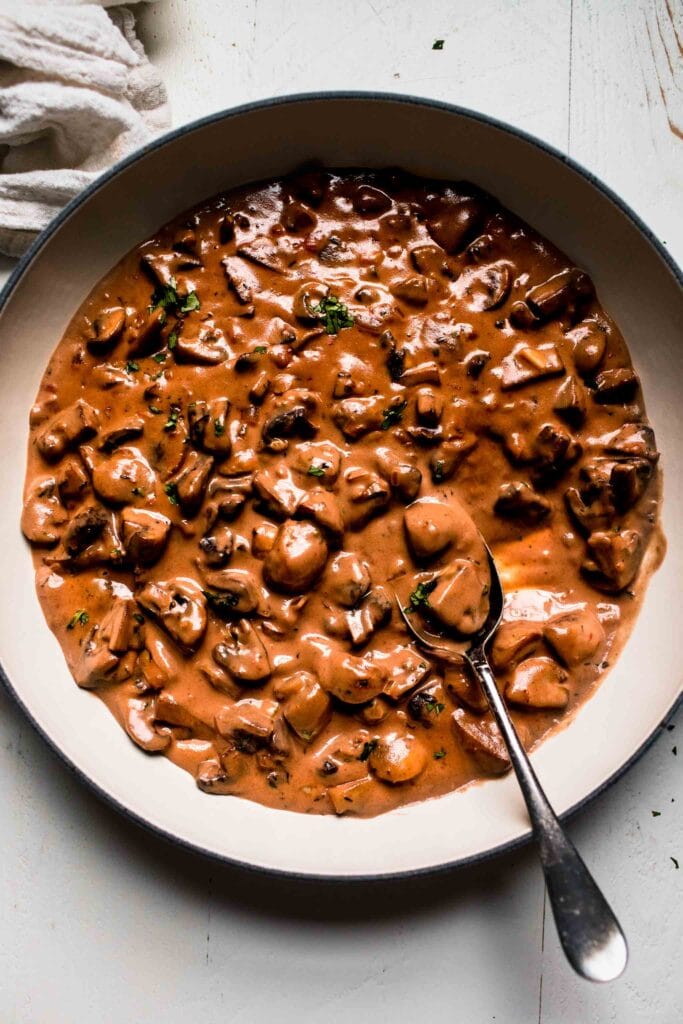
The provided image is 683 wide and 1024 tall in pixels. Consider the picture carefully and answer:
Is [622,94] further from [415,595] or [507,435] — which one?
[415,595]

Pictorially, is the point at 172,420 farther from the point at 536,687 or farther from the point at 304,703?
the point at 536,687

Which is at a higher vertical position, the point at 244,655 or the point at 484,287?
the point at 484,287

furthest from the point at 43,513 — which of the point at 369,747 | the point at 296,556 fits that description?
the point at 369,747

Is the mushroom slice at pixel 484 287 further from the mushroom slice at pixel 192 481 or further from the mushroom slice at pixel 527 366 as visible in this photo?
the mushroom slice at pixel 192 481

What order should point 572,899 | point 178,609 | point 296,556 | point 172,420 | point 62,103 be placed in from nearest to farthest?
point 572,899 → point 296,556 → point 178,609 → point 172,420 → point 62,103

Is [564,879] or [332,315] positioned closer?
[564,879]

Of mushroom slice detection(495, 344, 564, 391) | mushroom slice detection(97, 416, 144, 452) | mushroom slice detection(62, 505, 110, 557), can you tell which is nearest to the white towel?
mushroom slice detection(97, 416, 144, 452)

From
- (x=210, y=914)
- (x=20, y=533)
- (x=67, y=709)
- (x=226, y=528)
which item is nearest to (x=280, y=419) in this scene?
(x=226, y=528)

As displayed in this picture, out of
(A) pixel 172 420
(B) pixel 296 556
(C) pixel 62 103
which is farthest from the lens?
(C) pixel 62 103
